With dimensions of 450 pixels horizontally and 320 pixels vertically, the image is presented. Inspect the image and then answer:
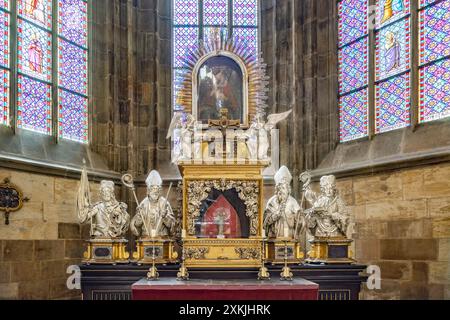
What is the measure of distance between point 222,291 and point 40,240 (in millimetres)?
4554

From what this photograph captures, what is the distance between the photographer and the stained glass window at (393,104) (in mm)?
12719

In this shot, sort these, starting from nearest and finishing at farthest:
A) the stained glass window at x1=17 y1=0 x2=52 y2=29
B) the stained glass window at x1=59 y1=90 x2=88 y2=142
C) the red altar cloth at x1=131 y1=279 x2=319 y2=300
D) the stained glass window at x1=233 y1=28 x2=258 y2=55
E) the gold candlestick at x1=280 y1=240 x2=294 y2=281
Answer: the red altar cloth at x1=131 y1=279 x2=319 y2=300 < the gold candlestick at x1=280 y1=240 x2=294 y2=281 < the stained glass window at x1=17 y1=0 x2=52 y2=29 < the stained glass window at x1=59 y1=90 x2=88 y2=142 < the stained glass window at x1=233 y1=28 x2=258 y2=55

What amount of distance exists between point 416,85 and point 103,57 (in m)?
6.89

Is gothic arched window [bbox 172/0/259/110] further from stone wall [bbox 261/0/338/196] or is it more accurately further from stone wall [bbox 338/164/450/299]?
stone wall [bbox 338/164/450/299]

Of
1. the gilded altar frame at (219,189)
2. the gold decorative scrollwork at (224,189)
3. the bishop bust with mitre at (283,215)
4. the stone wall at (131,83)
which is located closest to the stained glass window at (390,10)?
the bishop bust with mitre at (283,215)

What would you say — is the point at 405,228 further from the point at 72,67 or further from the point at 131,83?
the point at 72,67

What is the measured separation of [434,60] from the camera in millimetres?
11945

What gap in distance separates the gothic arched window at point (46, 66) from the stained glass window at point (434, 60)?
23.5 ft

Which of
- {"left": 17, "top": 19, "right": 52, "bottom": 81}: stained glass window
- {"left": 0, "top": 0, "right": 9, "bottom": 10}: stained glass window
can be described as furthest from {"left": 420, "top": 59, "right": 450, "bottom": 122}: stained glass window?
{"left": 0, "top": 0, "right": 9, "bottom": 10}: stained glass window

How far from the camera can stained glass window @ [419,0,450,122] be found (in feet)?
38.7

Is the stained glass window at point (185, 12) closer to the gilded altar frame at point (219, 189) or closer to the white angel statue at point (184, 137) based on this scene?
the white angel statue at point (184, 137)

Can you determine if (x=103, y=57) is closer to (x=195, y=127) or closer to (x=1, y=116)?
(x=1, y=116)
